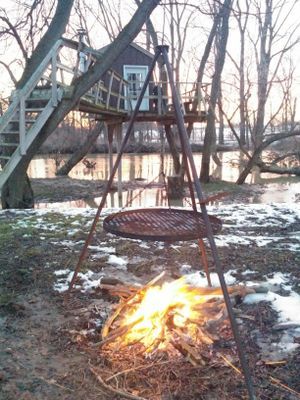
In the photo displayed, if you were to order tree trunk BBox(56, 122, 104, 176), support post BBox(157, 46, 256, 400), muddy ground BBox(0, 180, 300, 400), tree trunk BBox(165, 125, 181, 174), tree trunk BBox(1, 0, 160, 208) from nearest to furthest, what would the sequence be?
support post BBox(157, 46, 256, 400), muddy ground BBox(0, 180, 300, 400), tree trunk BBox(1, 0, 160, 208), tree trunk BBox(165, 125, 181, 174), tree trunk BBox(56, 122, 104, 176)

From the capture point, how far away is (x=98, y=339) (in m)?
3.20

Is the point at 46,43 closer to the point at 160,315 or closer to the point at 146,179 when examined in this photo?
the point at 160,315

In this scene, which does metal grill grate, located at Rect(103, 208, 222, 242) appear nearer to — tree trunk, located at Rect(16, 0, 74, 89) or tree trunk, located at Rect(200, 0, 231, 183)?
tree trunk, located at Rect(16, 0, 74, 89)

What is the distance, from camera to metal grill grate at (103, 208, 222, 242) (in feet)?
10.2

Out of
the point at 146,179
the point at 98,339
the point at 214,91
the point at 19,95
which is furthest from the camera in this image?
the point at 146,179

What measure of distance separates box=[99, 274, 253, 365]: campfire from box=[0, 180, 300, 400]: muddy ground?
85mm

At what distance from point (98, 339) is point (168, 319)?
1.84 feet

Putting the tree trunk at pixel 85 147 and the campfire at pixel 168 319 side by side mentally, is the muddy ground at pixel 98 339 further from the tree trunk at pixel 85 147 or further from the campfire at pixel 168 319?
the tree trunk at pixel 85 147

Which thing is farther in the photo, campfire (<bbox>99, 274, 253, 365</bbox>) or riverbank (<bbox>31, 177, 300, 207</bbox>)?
riverbank (<bbox>31, 177, 300, 207</bbox>)

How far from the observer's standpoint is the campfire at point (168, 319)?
3.05 metres

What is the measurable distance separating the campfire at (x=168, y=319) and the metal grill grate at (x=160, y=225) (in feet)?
1.78

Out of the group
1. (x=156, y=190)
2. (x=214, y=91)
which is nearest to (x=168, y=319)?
(x=156, y=190)

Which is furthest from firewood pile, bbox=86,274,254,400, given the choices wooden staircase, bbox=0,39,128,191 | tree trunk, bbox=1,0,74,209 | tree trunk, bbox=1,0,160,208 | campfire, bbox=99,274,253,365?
tree trunk, bbox=1,0,74,209

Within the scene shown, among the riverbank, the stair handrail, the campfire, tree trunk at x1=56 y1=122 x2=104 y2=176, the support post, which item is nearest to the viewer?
the support post
